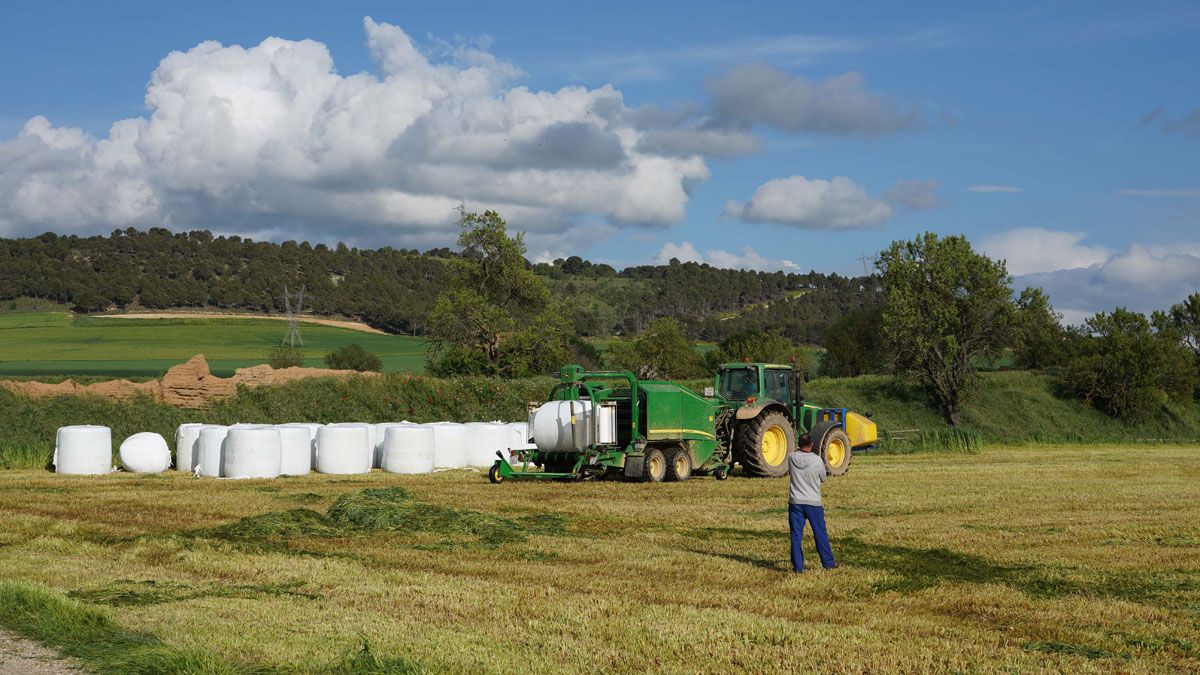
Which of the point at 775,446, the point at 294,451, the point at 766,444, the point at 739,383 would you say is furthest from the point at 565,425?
the point at 294,451

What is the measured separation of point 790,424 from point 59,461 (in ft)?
57.6

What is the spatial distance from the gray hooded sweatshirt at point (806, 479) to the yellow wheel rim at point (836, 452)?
52.1 feet

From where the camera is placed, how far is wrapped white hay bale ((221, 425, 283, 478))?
26297mm

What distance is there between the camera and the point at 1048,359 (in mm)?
A: 78812

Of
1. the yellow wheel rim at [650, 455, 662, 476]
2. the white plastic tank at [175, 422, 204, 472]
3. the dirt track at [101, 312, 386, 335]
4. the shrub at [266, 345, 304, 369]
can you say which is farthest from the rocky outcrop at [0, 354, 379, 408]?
the dirt track at [101, 312, 386, 335]

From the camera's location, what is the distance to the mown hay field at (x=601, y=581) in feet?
28.7

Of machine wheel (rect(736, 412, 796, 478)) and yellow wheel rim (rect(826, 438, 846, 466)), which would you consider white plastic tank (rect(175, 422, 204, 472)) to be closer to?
machine wheel (rect(736, 412, 796, 478))

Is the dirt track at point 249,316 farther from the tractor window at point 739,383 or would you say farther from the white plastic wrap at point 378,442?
the tractor window at point 739,383

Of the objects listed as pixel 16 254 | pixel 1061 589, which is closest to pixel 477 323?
pixel 1061 589

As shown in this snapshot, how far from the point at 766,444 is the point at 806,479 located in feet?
45.2

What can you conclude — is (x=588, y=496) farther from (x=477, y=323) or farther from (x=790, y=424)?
(x=477, y=323)

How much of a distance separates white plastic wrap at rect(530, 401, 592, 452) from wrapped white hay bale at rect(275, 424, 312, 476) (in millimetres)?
6704

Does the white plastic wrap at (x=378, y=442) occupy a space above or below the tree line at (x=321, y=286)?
below

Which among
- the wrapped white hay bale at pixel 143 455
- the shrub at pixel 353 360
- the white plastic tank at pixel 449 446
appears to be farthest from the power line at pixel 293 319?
the white plastic tank at pixel 449 446
